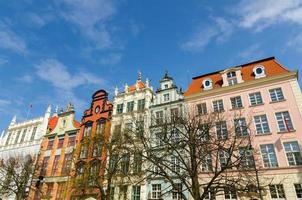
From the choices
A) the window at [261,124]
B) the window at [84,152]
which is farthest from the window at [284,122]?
the window at [84,152]

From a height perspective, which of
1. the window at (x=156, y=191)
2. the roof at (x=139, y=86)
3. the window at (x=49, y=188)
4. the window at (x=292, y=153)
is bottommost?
the window at (x=156, y=191)

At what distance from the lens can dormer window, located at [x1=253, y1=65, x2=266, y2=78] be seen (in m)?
34.9

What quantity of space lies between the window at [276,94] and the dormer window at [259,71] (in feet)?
8.78

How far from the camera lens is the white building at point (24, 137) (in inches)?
1986

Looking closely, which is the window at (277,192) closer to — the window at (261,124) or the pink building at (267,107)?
the pink building at (267,107)

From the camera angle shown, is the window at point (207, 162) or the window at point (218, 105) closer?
the window at point (207, 162)

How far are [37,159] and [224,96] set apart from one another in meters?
36.4

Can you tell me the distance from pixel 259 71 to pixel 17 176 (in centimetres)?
4101

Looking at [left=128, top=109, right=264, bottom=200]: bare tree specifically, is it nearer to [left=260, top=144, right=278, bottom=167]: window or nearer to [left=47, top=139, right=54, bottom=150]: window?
[left=260, top=144, right=278, bottom=167]: window

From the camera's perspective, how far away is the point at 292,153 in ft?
95.5

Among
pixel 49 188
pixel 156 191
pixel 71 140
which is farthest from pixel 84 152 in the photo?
pixel 156 191

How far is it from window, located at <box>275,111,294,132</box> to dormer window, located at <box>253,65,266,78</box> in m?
6.03

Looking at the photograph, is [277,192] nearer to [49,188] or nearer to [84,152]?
[84,152]

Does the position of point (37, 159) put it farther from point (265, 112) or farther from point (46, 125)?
point (265, 112)
